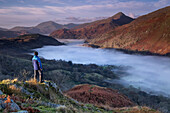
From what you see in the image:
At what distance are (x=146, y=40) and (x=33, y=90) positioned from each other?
197m

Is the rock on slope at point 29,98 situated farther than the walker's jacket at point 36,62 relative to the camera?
No

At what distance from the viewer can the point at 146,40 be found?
607 feet

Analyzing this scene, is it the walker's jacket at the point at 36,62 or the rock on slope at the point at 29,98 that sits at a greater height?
the walker's jacket at the point at 36,62

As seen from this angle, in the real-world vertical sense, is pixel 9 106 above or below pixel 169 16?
below

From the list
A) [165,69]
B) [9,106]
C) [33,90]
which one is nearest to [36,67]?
[33,90]

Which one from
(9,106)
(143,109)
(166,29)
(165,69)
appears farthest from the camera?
(166,29)

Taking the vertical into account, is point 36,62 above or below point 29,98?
above

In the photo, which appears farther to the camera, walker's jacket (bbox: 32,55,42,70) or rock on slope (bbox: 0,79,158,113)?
walker's jacket (bbox: 32,55,42,70)

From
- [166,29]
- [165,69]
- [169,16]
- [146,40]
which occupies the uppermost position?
[169,16]

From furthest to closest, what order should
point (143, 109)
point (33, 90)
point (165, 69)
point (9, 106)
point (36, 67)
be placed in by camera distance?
point (165, 69), point (143, 109), point (36, 67), point (33, 90), point (9, 106)

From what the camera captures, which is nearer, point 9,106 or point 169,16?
point 9,106

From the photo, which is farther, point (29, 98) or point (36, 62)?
point (36, 62)

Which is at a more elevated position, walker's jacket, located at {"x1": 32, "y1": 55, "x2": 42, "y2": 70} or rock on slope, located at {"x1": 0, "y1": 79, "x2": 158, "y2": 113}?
walker's jacket, located at {"x1": 32, "y1": 55, "x2": 42, "y2": 70}

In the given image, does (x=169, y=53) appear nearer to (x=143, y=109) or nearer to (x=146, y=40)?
(x=146, y=40)
